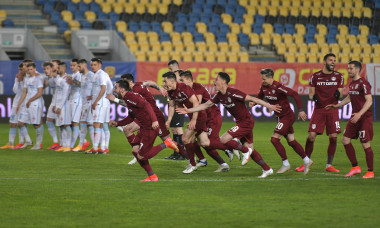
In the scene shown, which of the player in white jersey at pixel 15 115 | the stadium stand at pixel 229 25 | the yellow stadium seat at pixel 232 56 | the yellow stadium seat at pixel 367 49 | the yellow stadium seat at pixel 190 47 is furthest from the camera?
the yellow stadium seat at pixel 367 49

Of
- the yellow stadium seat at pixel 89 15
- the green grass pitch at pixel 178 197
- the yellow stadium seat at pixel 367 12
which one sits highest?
the yellow stadium seat at pixel 367 12

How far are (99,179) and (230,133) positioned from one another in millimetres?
2295

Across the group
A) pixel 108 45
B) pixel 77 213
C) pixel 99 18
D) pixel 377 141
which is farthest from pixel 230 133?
pixel 99 18

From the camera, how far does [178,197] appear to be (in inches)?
374

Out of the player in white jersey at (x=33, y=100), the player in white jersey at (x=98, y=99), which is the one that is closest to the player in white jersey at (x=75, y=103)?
the player in white jersey at (x=98, y=99)

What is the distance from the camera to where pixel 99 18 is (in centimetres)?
3203

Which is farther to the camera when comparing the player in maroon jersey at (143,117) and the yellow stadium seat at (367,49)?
the yellow stadium seat at (367,49)

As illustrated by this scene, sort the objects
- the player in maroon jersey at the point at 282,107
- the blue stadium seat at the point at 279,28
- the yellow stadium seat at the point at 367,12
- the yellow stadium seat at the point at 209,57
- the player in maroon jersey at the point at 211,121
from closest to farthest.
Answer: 1. the player in maroon jersey at the point at 282,107
2. the player in maroon jersey at the point at 211,121
3. the yellow stadium seat at the point at 209,57
4. the blue stadium seat at the point at 279,28
5. the yellow stadium seat at the point at 367,12

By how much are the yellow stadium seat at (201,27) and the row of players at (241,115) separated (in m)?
20.4

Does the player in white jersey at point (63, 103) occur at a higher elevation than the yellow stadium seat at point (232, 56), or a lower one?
lower

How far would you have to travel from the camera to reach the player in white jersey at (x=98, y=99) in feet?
53.7

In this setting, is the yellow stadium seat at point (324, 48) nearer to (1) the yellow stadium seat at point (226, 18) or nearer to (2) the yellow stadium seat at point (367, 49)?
(2) the yellow stadium seat at point (367, 49)

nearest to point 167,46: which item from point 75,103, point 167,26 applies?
point 167,26

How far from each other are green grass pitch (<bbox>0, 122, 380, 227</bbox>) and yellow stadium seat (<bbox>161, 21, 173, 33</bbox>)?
18780 millimetres
